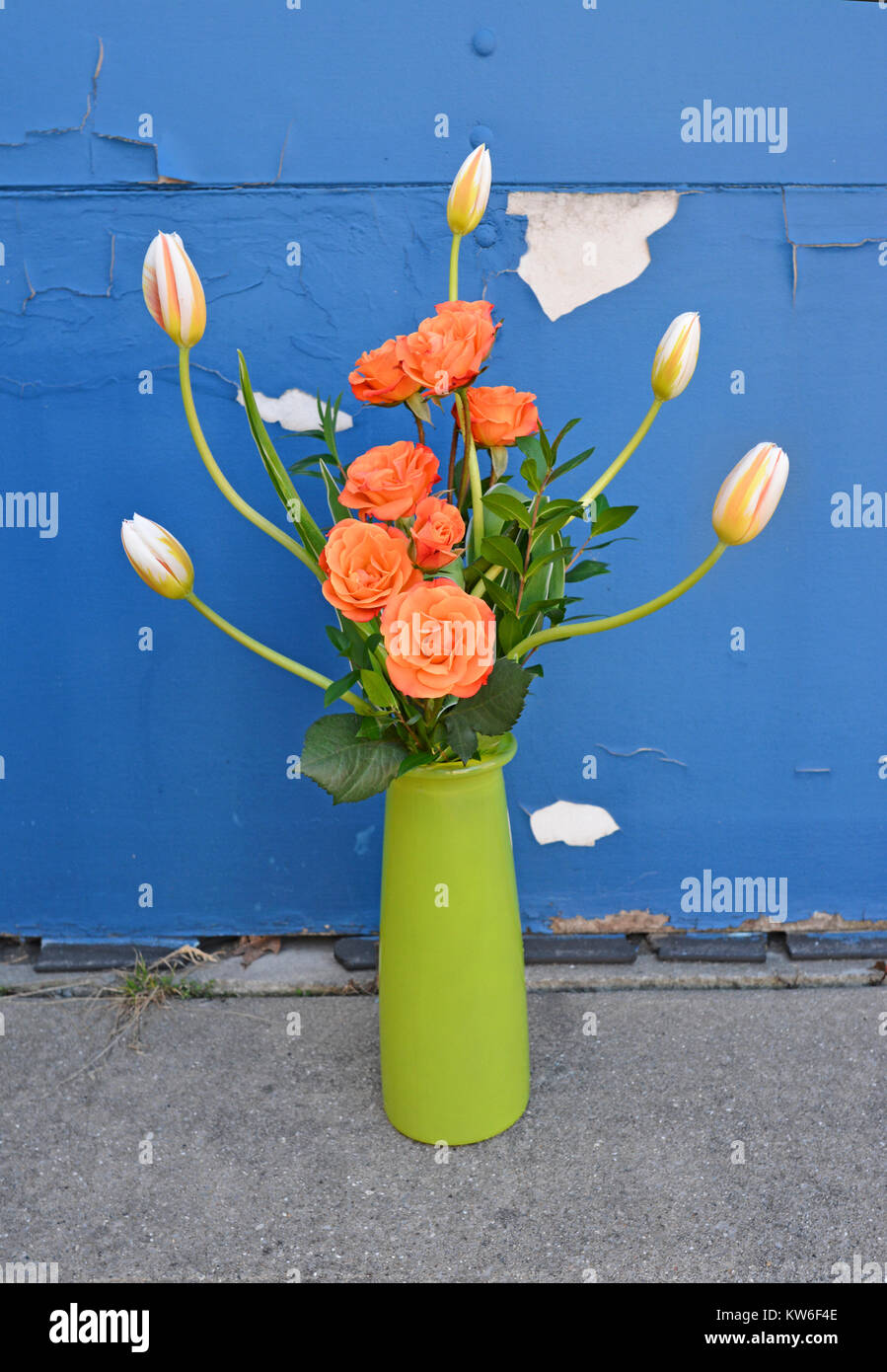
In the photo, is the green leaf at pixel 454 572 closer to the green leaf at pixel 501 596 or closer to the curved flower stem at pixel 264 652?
the green leaf at pixel 501 596

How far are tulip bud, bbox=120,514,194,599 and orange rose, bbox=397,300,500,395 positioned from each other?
1.09 ft

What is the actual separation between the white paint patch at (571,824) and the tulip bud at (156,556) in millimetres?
800

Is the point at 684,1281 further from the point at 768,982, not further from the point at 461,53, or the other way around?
the point at 461,53

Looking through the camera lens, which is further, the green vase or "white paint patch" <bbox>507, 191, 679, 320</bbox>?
"white paint patch" <bbox>507, 191, 679, 320</bbox>

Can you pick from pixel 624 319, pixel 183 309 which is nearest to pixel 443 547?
pixel 183 309

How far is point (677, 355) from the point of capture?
1.12 metres

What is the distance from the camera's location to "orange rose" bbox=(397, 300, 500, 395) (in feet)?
3.56

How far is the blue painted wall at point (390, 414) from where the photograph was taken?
1.52 m

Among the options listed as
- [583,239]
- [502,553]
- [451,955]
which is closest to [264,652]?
[502,553]

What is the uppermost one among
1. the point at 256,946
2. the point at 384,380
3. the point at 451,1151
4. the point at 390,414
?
the point at 390,414

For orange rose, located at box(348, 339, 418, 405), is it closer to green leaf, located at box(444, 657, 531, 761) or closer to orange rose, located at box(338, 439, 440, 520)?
orange rose, located at box(338, 439, 440, 520)

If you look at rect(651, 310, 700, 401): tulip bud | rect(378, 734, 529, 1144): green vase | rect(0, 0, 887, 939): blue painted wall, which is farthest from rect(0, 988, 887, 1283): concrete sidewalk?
rect(651, 310, 700, 401): tulip bud

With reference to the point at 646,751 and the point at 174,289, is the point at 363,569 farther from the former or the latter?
the point at 646,751

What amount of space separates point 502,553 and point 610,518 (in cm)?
14
